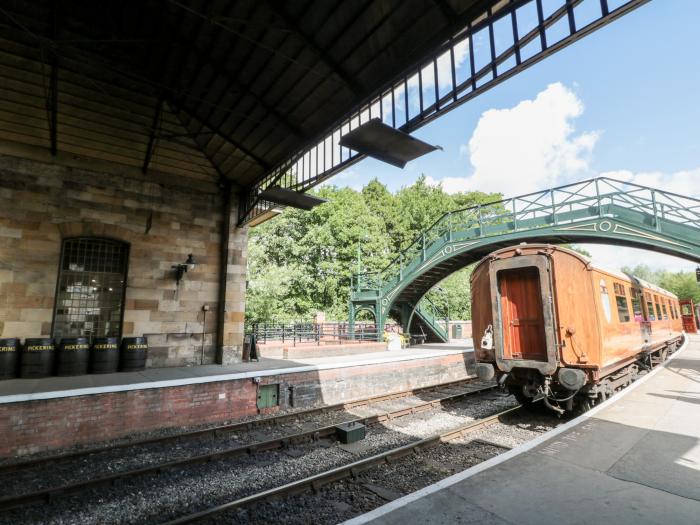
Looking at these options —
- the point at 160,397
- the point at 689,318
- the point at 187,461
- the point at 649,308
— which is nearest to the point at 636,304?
the point at 649,308

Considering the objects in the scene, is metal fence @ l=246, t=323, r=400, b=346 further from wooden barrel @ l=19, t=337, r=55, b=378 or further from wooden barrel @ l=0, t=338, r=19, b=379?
wooden barrel @ l=0, t=338, r=19, b=379

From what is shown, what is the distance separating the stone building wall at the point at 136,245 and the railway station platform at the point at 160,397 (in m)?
1.12

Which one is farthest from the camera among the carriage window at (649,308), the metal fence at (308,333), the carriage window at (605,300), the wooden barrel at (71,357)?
the metal fence at (308,333)

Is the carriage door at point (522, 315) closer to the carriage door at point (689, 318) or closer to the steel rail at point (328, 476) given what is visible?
the steel rail at point (328, 476)

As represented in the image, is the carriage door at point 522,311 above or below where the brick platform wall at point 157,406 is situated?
above

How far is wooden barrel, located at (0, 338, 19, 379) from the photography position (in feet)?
24.4

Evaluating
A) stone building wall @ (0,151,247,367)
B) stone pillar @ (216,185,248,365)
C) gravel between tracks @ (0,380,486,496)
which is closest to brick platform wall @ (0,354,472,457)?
gravel between tracks @ (0,380,486,496)

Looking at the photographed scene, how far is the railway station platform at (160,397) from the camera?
618 centimetres

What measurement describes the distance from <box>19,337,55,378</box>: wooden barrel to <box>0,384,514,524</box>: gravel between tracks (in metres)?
3.33

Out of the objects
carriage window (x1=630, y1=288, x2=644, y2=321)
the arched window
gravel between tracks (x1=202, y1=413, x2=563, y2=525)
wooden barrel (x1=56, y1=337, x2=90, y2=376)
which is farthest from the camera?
carriage window (x1=630, y1=288, x2=644, y2=321)

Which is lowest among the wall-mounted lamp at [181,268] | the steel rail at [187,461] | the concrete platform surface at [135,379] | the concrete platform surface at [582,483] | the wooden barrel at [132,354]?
the steel rail at [187,461]

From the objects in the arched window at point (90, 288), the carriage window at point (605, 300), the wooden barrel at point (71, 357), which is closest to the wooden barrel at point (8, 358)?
the wooden barrel at point (71, 357)

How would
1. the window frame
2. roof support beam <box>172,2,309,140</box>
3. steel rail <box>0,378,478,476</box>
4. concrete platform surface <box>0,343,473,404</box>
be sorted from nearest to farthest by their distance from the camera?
1. steel rail <box>0,378,478,476</box>
2. concrete platform surface <box>0,343,473,404</box>
3. roof support beam <box>172,2,309,140</box>
4. the window frame

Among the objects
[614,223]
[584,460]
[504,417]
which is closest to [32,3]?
[584,460]
